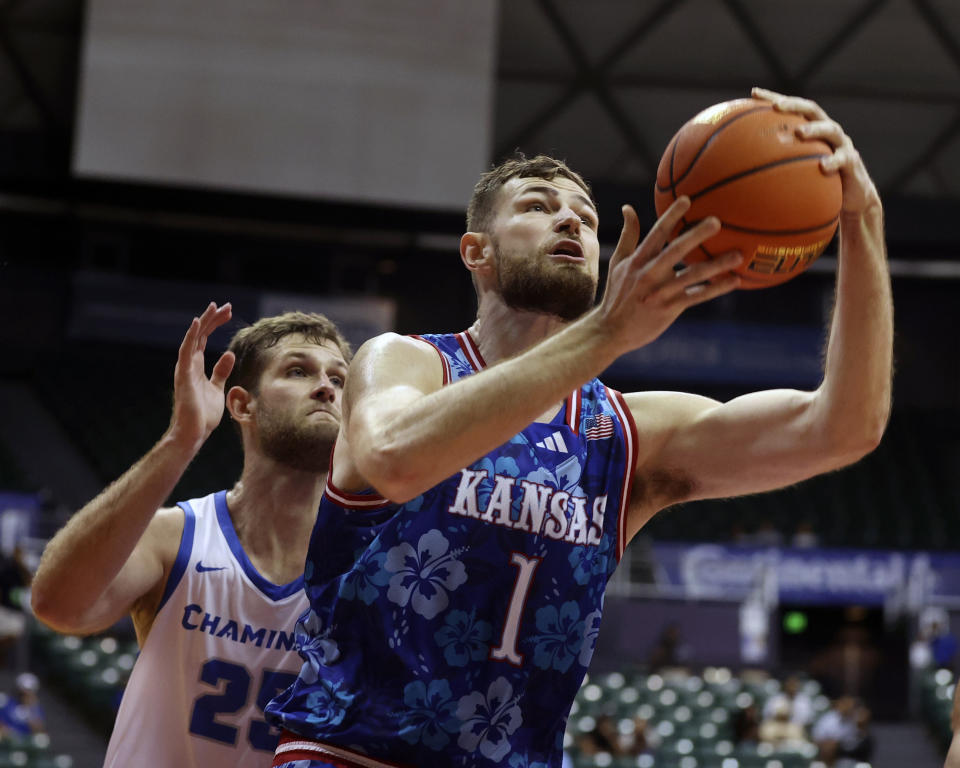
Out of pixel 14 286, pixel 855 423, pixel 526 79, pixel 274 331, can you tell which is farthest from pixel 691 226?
pixel 14 286

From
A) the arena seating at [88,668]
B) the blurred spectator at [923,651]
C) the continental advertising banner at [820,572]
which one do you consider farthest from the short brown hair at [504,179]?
the continental advertising banner at [820,572]

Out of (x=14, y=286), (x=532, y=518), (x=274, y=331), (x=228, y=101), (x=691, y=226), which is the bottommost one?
(x=532, y=518)

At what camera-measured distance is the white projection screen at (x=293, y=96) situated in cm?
1764

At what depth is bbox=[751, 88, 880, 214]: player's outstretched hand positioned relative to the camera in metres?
2.41

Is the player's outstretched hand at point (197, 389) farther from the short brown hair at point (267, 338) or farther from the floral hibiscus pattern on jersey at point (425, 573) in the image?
the floral hibiscus pattern on jersey at point (425, 573)

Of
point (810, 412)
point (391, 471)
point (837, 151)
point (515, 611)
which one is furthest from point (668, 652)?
point (391, 471)

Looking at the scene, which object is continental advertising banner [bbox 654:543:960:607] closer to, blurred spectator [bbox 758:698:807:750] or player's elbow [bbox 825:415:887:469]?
blurred spectator [bbox 758:698:807:750]

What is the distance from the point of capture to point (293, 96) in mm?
17812

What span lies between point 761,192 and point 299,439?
1766 mm

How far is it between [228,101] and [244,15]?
1.21m

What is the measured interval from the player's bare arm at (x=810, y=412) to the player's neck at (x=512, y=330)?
0.27m

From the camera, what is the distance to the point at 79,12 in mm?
19344

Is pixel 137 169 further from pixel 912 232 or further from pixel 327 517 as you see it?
pixel 327 517

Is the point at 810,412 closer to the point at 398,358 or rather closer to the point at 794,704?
the point at 398,358
